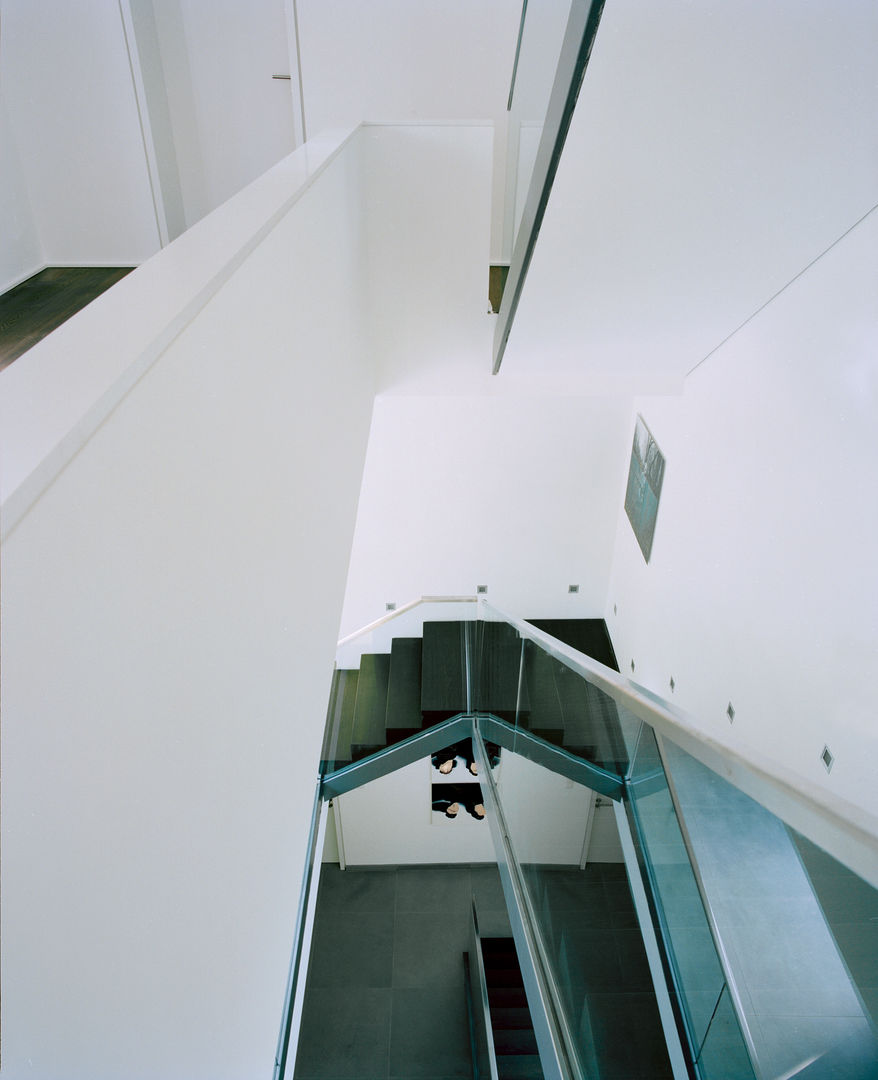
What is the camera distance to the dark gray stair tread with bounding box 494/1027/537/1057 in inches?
258

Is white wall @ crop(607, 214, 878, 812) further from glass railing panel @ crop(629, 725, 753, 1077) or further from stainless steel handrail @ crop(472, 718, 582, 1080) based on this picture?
stainless steel handrail @ crop(472, 718, 582, 1080)

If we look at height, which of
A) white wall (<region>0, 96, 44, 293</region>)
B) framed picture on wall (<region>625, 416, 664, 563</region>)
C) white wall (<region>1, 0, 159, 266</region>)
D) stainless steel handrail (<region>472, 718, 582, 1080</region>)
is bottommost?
stainless steel handrail (<region>472, 718, 582, 1080</region>)

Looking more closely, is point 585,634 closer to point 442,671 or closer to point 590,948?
point 442,671

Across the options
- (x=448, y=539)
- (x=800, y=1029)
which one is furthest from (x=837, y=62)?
(x=448, y=539)

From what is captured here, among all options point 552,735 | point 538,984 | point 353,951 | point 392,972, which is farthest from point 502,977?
point 552,735

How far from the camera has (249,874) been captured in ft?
6.25

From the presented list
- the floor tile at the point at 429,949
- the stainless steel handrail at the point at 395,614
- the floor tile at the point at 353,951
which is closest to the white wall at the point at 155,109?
the stainless steel handrail at the point at 395,614

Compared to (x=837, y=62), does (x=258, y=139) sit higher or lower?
higher

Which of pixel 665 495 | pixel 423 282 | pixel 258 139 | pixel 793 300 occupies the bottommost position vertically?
pixel 665 495

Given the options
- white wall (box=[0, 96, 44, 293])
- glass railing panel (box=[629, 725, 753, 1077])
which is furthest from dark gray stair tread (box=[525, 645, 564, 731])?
white wall (box=[0, 96, 44, 293])

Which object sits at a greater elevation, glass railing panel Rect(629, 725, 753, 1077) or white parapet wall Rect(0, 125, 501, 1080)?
white parapet wall Rect(0, 125, 501, 1080)

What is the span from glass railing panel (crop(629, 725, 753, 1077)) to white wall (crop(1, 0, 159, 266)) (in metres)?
4.47

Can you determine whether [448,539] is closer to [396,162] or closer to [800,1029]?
[396,162]

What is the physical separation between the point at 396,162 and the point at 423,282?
2.54 feet
